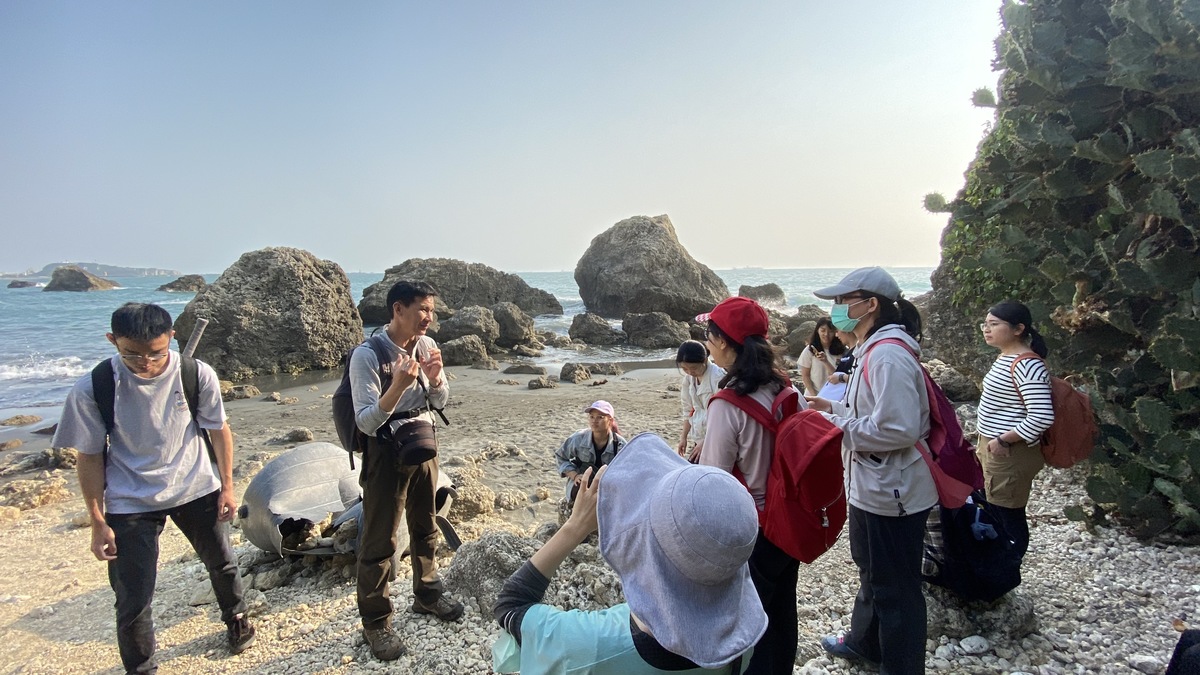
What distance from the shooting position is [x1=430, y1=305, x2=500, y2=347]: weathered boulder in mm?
20469

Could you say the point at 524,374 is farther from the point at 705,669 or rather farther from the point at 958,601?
the point at 705,669

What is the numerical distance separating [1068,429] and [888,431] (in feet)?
5.37

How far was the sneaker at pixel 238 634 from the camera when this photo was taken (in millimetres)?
3588

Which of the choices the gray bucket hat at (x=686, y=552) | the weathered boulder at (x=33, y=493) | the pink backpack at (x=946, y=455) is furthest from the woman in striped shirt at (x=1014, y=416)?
the weathered boulder at (x=33, y=493)

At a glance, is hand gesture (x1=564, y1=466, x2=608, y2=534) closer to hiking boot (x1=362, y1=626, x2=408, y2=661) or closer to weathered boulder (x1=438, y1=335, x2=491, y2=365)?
hiking boot (x1=362, y1=626, x2=408, y2=661)

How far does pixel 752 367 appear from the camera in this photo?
2604 mm

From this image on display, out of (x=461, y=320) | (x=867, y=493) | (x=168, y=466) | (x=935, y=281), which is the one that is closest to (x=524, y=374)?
(x=461, y=320)

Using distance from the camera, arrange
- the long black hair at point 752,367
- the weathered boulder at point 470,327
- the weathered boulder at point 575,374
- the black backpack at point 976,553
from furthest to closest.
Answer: the weathered boulder at point 470,327, the weathered boulder at point 575,374, the black backpack at point 976,553, the long black hair at point 752,367

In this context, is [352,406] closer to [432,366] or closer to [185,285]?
[432,366]

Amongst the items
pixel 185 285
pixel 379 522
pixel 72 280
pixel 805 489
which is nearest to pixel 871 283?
pixel 805 489

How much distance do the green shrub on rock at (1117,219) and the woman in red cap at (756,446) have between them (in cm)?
295

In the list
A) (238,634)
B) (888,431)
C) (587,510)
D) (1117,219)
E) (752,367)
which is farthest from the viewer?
(1117,219)

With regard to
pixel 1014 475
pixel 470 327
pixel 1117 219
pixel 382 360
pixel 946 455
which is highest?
pixel 1117 219

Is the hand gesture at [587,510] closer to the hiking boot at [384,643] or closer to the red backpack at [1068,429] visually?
the hiking boot at [384,643]
